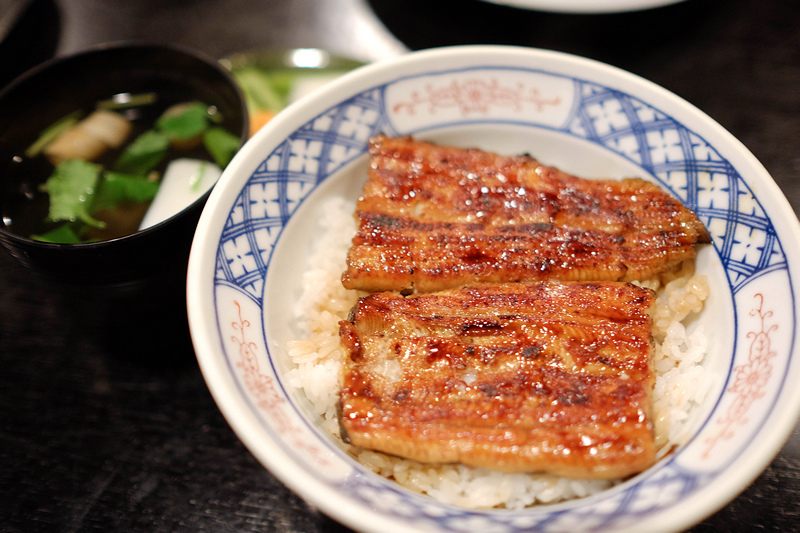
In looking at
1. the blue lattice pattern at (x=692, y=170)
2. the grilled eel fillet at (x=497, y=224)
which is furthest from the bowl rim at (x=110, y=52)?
the blue lattice pattern at (x=692, y=170)

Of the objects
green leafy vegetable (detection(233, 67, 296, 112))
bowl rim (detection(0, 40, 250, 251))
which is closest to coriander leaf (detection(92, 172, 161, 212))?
bowl rim (detection(0, 40, 250, 251))

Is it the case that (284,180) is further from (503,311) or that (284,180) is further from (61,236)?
(61,236)

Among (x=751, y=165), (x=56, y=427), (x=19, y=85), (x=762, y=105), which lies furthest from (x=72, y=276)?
(x=762, y=105)

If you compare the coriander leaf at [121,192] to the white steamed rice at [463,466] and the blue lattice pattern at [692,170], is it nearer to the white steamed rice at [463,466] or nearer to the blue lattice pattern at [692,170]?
the white steamed rice at [463,466]

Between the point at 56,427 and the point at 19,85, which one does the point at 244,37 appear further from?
the point at 56,427

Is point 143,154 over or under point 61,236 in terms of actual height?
over

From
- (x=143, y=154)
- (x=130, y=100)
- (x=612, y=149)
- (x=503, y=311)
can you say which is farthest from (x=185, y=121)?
(x=612, y=149)
